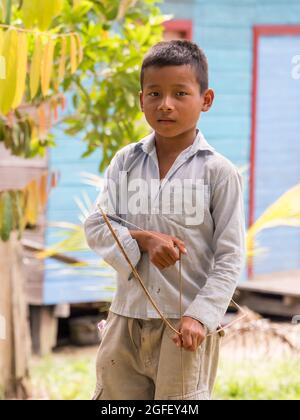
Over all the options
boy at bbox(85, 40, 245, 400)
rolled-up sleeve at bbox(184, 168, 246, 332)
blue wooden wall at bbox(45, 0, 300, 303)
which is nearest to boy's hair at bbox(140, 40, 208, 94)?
boy at bbox(85, 40, 245, 400)

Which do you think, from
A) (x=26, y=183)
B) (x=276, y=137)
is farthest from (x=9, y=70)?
(x=276, y=137)

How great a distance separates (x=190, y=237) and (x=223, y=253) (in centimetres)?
9

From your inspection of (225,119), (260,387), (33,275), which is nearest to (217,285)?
(260,387)

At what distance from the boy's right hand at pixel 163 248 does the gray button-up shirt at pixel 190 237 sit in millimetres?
70

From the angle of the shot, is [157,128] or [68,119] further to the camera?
[68,119]

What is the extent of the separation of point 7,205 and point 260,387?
7.91 ft

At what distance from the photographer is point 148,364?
7.89 feet

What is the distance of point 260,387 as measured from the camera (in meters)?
5.42

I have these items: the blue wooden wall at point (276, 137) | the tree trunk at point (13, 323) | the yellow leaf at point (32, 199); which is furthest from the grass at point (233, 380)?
the blue wooden wall at point (276, 137)

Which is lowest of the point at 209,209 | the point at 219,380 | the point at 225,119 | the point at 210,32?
the point at 219,380

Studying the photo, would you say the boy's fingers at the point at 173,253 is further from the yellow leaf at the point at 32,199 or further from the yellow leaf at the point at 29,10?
the yellow leaf at the point at 32,199

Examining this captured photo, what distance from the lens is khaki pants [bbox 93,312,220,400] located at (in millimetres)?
2348
